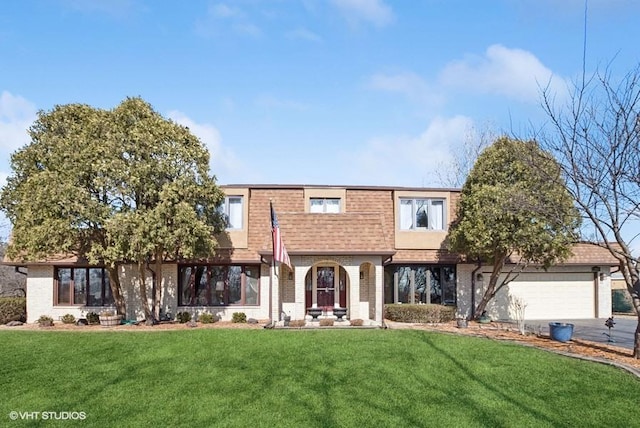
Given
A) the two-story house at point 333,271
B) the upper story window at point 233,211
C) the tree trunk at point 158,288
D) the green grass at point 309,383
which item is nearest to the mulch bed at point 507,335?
the tree trunk at point 158,288

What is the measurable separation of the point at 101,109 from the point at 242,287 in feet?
30.2

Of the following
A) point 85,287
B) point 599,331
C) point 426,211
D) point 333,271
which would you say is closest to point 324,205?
point 333,271

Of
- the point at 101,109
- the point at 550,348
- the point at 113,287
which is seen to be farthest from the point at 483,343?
the point at 101,109

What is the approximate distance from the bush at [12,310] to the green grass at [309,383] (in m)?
7.40

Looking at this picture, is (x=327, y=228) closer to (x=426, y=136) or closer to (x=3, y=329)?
(x=3, y=329)

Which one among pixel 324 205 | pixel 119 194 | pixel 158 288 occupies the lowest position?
pixel 158 288

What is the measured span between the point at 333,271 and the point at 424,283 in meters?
4.20

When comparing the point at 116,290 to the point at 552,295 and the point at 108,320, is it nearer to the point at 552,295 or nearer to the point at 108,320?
the point at 108,320

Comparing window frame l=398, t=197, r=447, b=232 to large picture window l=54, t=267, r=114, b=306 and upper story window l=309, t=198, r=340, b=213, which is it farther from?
large picture window l=54, t=267, r=114, b=306

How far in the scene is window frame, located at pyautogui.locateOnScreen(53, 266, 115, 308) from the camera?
20.8 meters

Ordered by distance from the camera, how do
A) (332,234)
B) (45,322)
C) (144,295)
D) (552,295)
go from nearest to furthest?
(45,322)
(332,234)
(144,295)
(552,295)

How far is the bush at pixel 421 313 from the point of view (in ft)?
63.5

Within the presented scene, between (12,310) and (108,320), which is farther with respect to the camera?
(12,310)

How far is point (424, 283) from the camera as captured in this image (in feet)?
71.6
